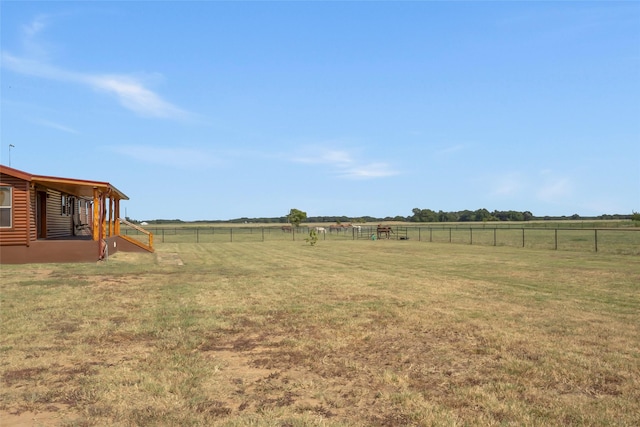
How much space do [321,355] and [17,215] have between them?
55.8ft

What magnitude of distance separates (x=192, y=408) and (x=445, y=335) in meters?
4.13

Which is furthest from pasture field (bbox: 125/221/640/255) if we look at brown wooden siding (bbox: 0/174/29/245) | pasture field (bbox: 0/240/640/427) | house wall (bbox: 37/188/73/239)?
brown wooden siding (bbox: 0/174/29/245)

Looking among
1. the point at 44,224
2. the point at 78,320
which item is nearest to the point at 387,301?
the point at 78,320

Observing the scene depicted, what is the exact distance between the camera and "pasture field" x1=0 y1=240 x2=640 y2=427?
14.7 feet

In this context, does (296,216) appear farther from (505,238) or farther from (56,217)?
(56,217)

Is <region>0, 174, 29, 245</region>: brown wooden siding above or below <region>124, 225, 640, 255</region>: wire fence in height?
above

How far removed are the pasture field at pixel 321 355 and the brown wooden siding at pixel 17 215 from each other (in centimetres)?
692

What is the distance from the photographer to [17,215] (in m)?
18.9

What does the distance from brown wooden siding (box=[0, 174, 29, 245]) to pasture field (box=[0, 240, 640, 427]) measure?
22.7ft

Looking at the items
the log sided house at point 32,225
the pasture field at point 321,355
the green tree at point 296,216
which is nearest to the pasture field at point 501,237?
the pasture field at point 321,355

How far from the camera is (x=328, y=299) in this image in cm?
1080

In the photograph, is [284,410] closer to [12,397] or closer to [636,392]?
[12,397]

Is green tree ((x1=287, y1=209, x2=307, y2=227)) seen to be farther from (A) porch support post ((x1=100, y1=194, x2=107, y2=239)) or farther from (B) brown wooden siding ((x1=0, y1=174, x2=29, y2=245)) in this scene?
(B) brown wooden siding ((x1=0, y1=174, x2=29, y2=245))

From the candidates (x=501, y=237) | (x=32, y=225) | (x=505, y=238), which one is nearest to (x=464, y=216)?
(x=501, y=237)
